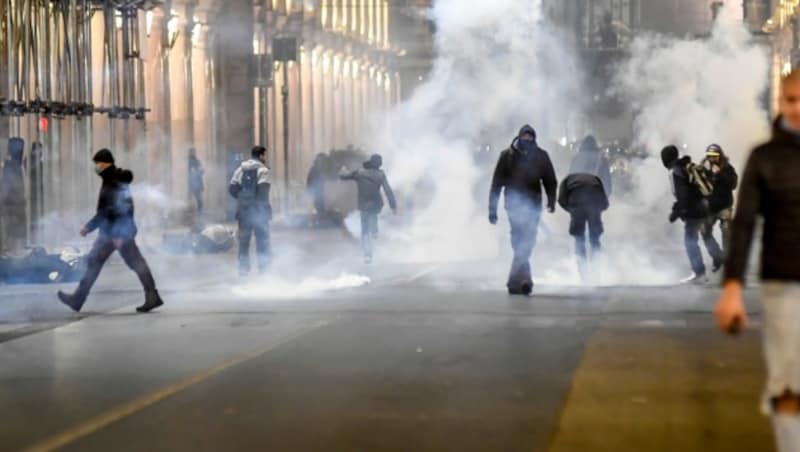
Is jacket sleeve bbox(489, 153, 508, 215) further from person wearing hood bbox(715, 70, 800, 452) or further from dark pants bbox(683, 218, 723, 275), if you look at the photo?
person wearing hood bbox(715, 70, 800, 452)

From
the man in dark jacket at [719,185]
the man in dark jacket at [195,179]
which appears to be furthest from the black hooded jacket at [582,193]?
the man in dark jacket at [195,179]

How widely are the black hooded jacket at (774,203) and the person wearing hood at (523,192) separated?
11.3m

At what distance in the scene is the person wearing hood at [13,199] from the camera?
23391 millimetres

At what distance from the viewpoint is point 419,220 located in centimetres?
3441

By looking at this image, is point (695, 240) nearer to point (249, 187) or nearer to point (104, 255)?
point (249, 187)

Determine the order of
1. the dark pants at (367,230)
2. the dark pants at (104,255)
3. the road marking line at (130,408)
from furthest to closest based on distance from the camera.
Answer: the dark pants at (367,230)
the dark pants at (104,255)
the road marking line at (130,408)

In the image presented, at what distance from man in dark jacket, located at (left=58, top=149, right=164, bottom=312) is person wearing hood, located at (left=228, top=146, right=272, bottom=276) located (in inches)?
210

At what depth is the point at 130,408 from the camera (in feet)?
33.9

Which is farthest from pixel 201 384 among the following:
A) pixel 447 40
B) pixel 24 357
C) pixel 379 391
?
pixel 447 40

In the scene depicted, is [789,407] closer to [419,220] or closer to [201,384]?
[201,384]

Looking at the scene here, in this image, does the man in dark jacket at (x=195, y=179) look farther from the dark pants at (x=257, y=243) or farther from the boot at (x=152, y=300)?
the boot at (x=152, y=300)

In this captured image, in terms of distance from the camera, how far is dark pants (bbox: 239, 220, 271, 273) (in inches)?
882


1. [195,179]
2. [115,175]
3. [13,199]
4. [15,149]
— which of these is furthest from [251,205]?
[195,179]

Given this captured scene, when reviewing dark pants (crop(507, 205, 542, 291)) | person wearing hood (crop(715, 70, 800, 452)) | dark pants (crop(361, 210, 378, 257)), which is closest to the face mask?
dark pants (crop(507, 205, 542, 291))
